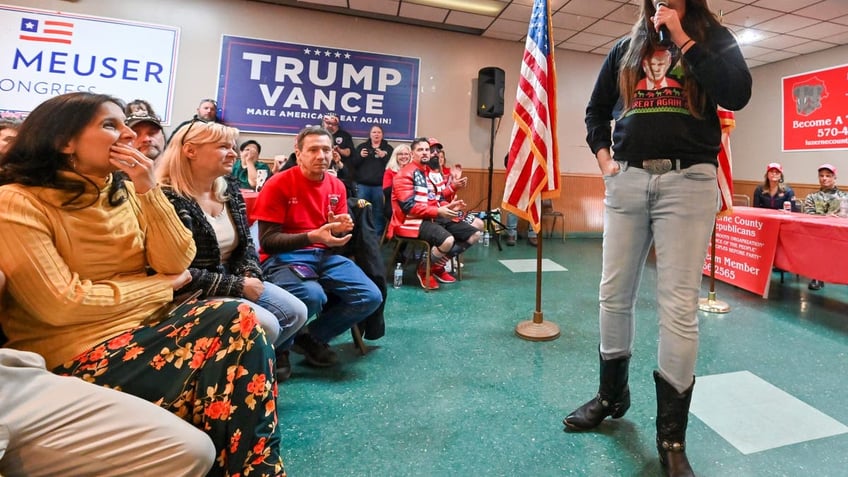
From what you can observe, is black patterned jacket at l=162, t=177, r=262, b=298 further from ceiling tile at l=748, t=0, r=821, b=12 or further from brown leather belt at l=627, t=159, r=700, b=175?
ceiling tile at l=748, t=0, r=821, b=12

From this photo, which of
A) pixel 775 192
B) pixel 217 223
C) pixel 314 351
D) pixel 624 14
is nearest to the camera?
pixel 217 223

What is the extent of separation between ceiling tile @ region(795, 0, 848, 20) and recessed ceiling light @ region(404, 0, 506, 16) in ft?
11.1

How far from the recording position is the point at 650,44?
44.5 inches

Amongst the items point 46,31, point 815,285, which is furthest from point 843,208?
point 46,31

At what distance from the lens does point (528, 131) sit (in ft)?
7.18

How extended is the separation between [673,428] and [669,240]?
1.75 feet

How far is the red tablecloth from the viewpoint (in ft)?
7.91

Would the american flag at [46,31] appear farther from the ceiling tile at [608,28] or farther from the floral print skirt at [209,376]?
the ceiling tile at [608,28]

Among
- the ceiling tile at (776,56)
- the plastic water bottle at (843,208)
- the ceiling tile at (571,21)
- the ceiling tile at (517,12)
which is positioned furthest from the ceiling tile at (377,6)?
the ceiling tile at (776,56)

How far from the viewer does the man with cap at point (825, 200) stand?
3.23 m

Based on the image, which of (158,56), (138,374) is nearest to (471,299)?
(138,374)

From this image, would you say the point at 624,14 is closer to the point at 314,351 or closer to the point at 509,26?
the point at 509,26

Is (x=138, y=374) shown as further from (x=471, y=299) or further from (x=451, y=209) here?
(x=451, y=209)

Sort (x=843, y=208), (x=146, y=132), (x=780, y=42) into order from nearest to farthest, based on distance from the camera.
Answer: (x=146, y=132)
(x=843, y=208)
(x=780, y=42)
